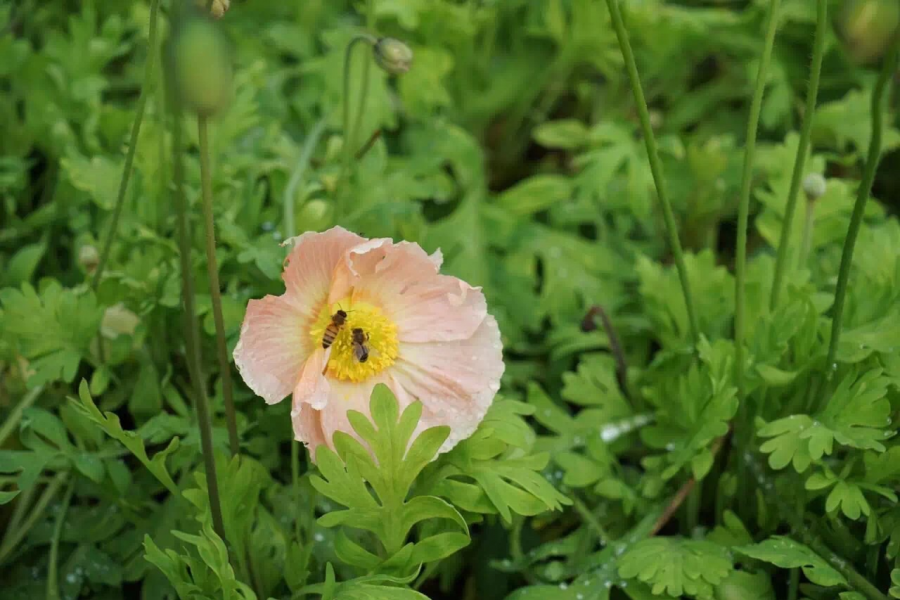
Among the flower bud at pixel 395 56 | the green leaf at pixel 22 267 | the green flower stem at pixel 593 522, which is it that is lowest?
the green flower stem at pixel 593 522

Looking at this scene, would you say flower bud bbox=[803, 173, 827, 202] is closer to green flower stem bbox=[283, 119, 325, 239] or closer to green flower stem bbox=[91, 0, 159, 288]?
green flower stem bbox=[283, 119, 325, 239]

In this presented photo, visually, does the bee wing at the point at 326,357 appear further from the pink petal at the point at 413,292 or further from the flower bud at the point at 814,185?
the flower bud at the point at 814,185

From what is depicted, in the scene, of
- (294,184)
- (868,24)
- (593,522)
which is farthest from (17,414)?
(868,24)

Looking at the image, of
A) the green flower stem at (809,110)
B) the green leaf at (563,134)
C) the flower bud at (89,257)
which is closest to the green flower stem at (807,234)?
the green flower stem at (809,110)

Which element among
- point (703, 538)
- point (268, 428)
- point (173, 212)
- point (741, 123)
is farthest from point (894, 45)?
point (741, 123)

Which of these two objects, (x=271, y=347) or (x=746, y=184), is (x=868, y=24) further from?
(x=271, y=347)
